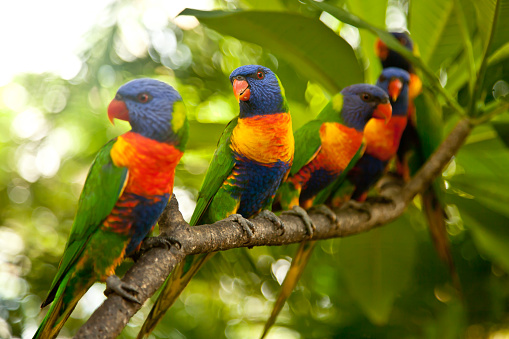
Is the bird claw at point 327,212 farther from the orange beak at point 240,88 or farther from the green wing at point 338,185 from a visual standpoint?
the orange beak at point 240,88

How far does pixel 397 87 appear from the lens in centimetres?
183

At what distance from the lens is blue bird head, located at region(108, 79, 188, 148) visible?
3.40 ft

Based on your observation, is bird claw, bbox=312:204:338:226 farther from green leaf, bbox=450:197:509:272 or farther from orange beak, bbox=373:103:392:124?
green leaf, bbox=450:197:509:272

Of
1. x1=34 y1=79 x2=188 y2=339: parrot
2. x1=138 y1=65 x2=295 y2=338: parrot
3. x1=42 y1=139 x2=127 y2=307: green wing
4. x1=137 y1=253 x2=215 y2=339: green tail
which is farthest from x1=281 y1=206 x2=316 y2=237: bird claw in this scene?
x1=42 y1=139 x2=127 y2=307: green wing

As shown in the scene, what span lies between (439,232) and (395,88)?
673mm

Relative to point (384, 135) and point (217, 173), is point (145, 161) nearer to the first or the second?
point (217, 173)

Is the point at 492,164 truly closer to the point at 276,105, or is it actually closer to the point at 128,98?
the point at 276,105

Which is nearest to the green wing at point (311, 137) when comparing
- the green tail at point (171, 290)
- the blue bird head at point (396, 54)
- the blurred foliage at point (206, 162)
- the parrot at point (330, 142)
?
the parrot at point (330, 142)

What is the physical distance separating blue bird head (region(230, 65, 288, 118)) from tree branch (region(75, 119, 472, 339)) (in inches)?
13.4

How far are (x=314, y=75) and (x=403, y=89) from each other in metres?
0.39

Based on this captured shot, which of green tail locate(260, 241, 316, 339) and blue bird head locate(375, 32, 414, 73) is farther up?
blue bird head locate(375, 32, 414, 73)

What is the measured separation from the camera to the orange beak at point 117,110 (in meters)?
1.03

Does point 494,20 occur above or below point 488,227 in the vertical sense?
above

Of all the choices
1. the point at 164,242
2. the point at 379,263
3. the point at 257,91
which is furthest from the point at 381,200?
the point at 164,242
